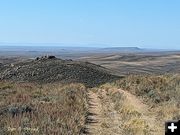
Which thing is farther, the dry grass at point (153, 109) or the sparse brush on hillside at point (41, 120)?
the dry grass at point (153, 109)

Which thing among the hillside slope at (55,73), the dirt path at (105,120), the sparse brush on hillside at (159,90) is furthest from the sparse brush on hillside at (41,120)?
the hillside slope at (55,73)

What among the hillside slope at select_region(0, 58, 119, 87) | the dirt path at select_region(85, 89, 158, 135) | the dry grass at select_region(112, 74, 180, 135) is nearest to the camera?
the dirt path at select_region(85, 89, 158, 135)

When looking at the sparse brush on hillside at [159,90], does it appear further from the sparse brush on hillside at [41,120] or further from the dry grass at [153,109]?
the sparse brush on hillside at [41,120]

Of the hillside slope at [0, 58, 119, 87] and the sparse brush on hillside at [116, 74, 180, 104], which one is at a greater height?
the sparse brush on hillside at [116, 74, 180, 104]

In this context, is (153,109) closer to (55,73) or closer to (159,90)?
(159,90)

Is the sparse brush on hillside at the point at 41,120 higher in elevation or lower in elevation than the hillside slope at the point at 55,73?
higher

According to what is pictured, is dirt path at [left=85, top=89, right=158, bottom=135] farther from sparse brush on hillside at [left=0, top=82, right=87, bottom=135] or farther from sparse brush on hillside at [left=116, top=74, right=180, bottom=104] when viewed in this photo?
sparse brush on hillside at [left=116, top=74, right=180, bottom=104]

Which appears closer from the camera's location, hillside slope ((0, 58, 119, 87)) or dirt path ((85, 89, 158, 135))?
dirt path ((85, 89, 158, 135))

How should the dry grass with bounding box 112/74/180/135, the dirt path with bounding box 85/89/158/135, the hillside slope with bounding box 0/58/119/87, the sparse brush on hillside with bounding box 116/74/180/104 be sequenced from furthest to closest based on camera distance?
the hillside slope with bounding box 0/58/119/87 → the sparse brush on hillside with bounding box 116/74/180/104 → the dry grass with bounding box 112/74/180/135 → the dirt path with bounding box 85/89/158/135

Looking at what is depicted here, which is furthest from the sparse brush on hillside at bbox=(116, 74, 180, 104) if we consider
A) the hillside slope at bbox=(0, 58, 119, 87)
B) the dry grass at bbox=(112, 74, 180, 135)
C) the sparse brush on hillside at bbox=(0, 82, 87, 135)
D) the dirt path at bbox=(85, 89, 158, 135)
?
the hillside slope at bbox=(0, 58, 119, 87)

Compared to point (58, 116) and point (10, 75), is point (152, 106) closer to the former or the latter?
point (58, 116)

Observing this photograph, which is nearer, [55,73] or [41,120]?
[41,120]

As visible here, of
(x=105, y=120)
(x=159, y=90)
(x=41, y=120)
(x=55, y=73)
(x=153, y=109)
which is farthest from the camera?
(x=55, y=73)

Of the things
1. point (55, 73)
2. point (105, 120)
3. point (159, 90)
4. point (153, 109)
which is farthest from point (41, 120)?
point (55, 73)
